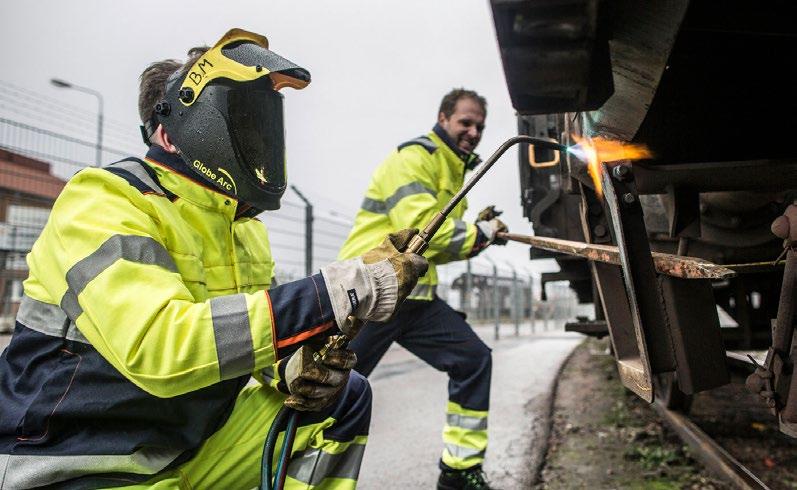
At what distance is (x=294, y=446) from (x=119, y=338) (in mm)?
796

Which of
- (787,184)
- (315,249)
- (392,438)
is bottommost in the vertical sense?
(392,438)

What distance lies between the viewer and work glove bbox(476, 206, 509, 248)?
11.1 feet

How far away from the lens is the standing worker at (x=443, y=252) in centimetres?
285

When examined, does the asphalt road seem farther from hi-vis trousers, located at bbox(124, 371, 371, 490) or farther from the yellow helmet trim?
the yellow helmet trim

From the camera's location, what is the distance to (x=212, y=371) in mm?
1367

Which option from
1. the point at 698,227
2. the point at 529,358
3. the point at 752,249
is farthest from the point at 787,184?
the point at 529,358

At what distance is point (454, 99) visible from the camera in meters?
3.50

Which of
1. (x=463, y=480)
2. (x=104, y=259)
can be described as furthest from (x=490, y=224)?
(x=104, y=259)

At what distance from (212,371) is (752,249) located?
9.80ft

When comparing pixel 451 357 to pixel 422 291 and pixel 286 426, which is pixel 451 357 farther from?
pixel 286 426

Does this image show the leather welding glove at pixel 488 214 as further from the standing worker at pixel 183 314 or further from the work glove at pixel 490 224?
the standing worker at pixel 183 314

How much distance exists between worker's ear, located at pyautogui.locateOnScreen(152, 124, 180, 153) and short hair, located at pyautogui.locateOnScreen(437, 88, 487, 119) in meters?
2.01

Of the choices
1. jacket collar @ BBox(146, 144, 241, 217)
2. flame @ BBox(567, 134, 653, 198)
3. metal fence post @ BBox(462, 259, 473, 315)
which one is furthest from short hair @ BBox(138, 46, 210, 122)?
metal fence post @ BBox(462, 259, 473, 315)

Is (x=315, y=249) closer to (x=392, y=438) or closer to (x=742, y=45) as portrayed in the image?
(x=392, y=438)
